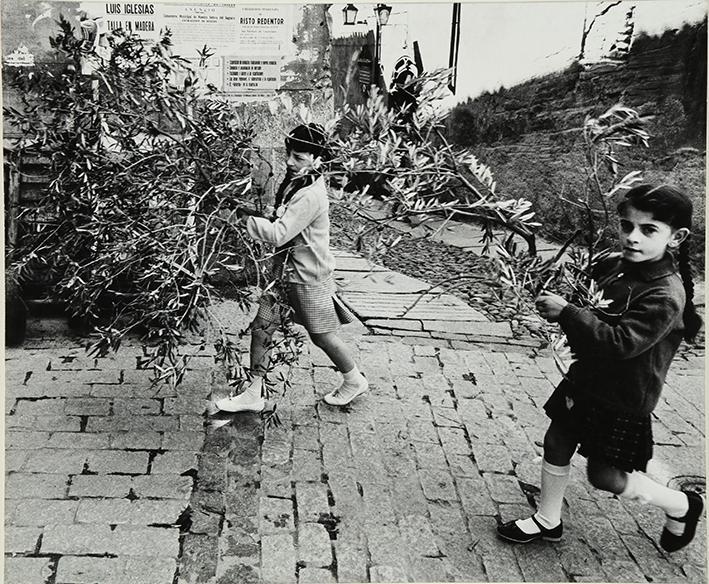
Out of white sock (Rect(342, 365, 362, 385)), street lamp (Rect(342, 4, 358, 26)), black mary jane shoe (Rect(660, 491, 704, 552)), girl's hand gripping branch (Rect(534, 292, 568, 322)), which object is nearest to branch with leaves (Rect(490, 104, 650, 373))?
girl's hand gripping branch (Rect(534, 292, 568, 322))

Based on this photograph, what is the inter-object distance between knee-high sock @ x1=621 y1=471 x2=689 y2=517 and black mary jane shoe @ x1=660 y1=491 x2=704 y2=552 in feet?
0.09

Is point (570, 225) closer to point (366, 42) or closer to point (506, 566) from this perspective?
point (366, 42)

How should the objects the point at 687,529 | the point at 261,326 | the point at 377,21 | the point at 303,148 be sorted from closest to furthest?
the point at 687,529, the point at 303,148, the point at 261,326, the point at 377,21

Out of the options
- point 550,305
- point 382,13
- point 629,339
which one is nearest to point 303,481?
point 550,305

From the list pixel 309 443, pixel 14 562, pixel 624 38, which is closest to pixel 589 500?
pixel 309 443

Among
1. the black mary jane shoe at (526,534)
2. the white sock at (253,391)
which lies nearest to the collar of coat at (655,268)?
the black mary jane shoe at (526,534)

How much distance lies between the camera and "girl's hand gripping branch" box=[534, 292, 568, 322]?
231cm

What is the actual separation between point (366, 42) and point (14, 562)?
11.5 ft

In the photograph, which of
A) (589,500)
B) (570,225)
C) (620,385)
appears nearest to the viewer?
(620,385)

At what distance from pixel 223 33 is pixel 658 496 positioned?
3.02 meters

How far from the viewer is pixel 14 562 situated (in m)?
2.49

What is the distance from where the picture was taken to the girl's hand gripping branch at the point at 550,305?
2312 mm

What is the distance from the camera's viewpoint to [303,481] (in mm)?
3055

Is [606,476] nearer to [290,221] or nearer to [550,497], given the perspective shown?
[550,497]
